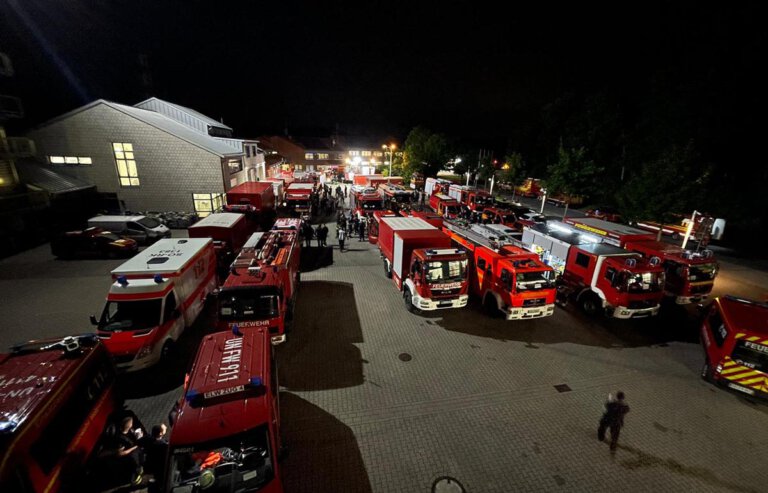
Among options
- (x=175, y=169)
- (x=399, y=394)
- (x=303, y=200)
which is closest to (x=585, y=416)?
(x=399, y=394)

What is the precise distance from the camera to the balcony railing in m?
20.1

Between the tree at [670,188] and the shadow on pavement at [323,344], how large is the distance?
70.6 ft

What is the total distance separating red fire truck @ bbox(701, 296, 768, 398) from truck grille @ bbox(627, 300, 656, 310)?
89.4 inches

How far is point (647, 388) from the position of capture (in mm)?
9422

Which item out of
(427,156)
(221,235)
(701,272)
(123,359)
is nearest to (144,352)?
(123,359)

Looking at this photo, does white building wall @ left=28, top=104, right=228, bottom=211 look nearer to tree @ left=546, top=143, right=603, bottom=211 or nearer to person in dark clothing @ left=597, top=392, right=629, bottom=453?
person in dark clothing @ left=597, top=392, right=629, bottom=453

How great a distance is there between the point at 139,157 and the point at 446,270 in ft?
93.3

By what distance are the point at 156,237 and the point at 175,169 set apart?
802cm

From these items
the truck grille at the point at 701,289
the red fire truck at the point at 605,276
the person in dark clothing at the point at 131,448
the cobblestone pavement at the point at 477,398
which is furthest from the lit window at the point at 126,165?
the truck grille at the point at 701,289

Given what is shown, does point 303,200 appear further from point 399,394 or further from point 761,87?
point 761,87

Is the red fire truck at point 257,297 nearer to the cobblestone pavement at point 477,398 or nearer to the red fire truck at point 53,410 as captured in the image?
the cobblestone pavement at point 477,398

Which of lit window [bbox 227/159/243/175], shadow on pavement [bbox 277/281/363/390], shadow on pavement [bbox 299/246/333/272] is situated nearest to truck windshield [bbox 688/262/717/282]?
shadow on pavement [bbox 277/281/363/390]

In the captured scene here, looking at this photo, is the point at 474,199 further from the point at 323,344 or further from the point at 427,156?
the point at 323,344

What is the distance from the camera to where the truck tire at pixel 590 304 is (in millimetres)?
13244
